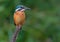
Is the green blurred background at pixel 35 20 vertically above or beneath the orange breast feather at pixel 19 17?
beneath

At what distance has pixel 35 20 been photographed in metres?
2.00

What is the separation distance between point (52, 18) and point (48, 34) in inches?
7.9

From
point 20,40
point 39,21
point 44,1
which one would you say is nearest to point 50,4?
point 44,1

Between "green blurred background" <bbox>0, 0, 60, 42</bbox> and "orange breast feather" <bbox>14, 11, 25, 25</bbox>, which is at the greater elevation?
"orange breast feather" <bbox>14, 11, 25, 25</bbox>

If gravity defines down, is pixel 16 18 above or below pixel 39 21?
above

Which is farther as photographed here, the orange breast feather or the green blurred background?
the green blurred background

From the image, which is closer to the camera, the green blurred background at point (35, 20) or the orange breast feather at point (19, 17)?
the orange breast feather at point (19, 17)

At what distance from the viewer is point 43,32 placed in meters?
1.96

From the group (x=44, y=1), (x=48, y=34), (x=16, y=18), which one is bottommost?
(x=48, y=34)

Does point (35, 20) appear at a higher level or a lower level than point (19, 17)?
lower

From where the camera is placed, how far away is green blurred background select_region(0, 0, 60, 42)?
174 centimetres

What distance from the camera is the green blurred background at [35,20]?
68.6 inches

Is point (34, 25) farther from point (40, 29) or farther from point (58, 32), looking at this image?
point (58, 32)

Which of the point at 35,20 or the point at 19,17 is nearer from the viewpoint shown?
the point at 19,17
